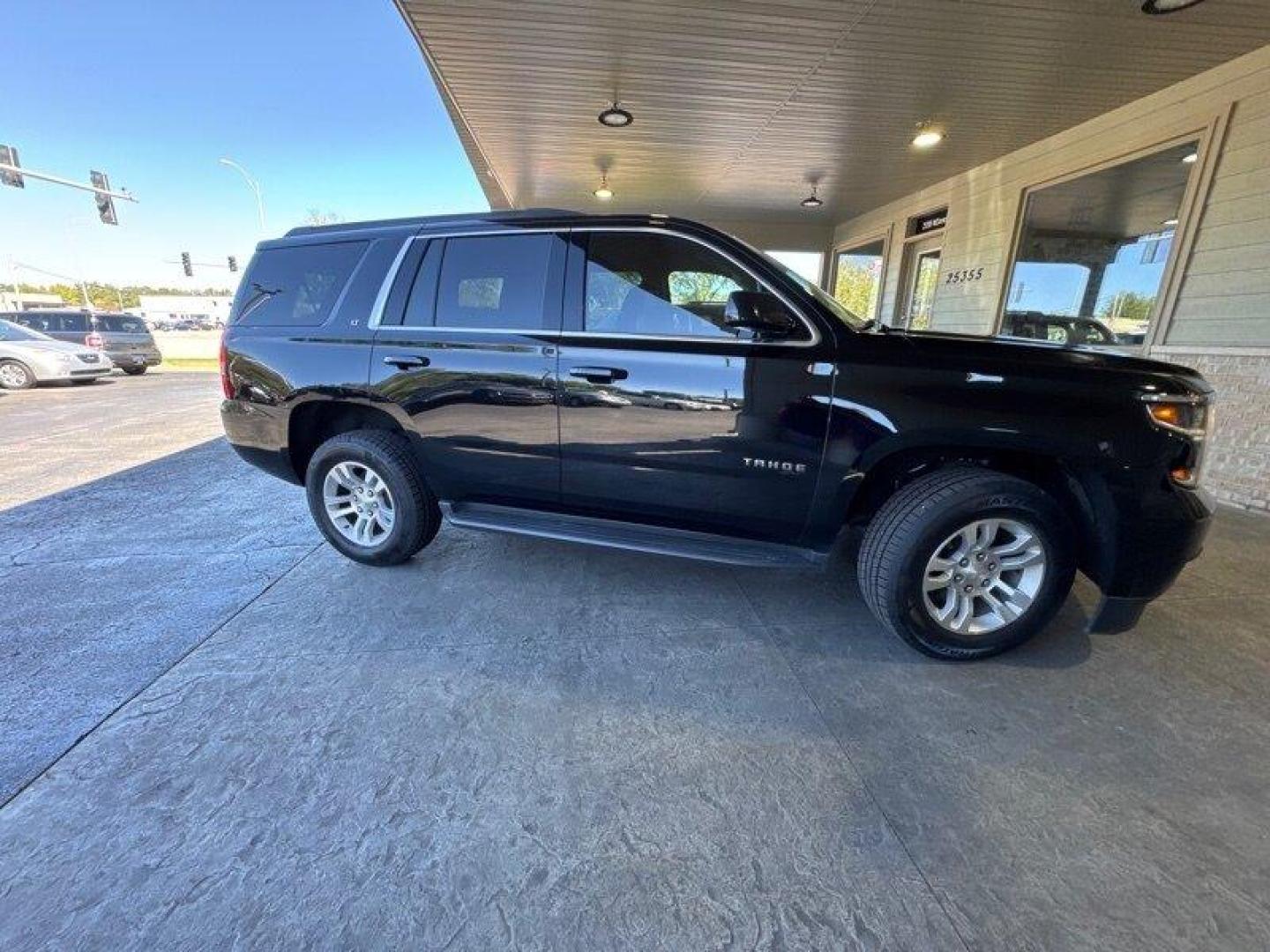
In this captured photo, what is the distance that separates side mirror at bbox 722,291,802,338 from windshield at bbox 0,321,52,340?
15.9 meters

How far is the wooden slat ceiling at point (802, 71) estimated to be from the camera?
4059 mm

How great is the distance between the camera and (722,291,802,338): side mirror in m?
2.46

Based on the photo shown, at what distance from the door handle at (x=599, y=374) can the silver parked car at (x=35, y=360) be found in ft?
47.2

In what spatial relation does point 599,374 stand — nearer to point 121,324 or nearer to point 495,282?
point 495,282

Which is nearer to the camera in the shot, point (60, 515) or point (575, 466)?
point (575, 466)

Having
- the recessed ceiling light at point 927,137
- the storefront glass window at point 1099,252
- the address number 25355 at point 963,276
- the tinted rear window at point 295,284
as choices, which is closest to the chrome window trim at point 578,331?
the tinted rear window at point 295,284

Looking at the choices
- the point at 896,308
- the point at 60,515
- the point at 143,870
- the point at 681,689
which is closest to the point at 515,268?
the point at 681,689

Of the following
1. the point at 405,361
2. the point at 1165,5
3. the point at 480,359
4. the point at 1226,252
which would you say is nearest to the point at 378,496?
the point at 405,361

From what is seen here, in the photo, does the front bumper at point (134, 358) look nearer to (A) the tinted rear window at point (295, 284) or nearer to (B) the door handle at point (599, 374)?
(A) the tinted rear window at point (295, 284)

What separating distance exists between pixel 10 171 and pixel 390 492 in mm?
20540

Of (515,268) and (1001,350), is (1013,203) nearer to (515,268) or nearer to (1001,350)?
(1001,350)

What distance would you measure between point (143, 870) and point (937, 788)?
7.89ft

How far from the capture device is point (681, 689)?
2.32 metres

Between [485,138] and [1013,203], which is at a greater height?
[485,138]
